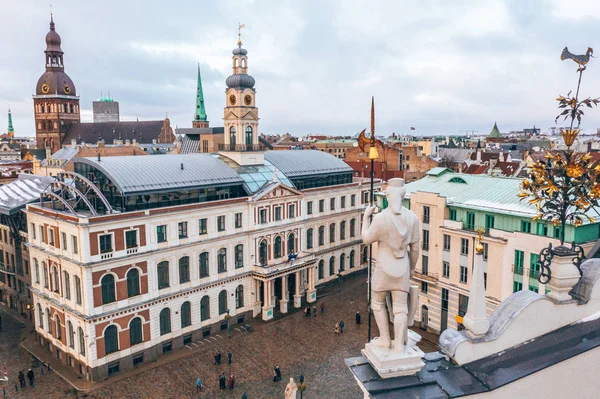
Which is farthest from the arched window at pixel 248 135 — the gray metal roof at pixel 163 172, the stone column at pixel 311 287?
the stone column at pixel 311 287

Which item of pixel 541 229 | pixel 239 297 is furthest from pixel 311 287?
pixel 541 229

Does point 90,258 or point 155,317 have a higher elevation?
point 90,258

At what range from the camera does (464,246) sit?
140 ft

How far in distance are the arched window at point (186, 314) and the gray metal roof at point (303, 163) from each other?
78.8 feet

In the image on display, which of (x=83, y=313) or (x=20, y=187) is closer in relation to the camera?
(x=83, y=313)

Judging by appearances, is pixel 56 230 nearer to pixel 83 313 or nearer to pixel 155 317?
pixel 83 313

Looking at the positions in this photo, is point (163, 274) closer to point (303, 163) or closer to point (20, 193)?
point (20, 193)

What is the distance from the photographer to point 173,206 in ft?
153

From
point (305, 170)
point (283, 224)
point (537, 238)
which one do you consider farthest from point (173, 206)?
point (537, 238)

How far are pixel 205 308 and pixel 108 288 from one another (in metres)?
11.2

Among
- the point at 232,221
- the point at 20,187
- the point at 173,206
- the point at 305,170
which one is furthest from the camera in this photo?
the point at 305,170

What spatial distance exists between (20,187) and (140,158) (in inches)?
650

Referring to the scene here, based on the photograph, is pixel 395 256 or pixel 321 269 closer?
pixel 395 256

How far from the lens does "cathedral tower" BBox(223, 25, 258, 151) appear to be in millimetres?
60594
